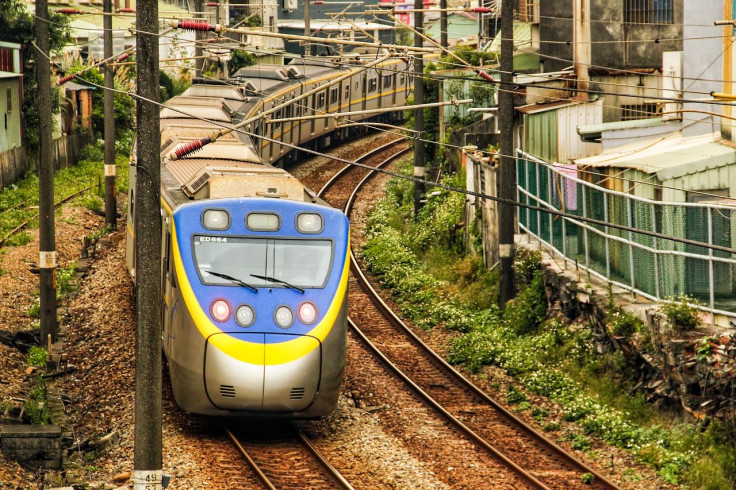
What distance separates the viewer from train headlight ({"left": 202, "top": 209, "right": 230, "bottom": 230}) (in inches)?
529

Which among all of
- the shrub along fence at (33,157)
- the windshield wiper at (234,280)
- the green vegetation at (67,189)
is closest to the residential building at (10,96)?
the shrub along fence at (33,157)

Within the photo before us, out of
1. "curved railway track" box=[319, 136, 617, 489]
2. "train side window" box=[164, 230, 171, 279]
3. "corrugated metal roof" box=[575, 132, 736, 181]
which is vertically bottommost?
"curved railway track" box=[319, 136, 617, 489]

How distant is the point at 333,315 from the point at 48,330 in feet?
24.7

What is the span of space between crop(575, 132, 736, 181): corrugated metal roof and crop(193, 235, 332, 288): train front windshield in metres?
6.40

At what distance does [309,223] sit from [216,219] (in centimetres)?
113

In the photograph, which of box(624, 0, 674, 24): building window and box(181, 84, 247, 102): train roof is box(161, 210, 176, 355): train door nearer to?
box(181, 84, 247, 102): train roof

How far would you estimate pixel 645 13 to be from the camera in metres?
26.4

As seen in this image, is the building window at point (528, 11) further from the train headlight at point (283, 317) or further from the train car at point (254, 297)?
the train headlight at point (283, 317)

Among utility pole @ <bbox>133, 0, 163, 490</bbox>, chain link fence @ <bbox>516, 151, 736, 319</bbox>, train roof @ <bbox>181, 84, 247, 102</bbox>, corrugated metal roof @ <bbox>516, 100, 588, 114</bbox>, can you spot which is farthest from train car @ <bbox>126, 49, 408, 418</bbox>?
train roof @ <bbox>181, 84, 247, 102</bbox>

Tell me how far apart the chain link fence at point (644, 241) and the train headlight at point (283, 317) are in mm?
3489

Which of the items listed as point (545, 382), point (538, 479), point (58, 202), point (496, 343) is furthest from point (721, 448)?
point (58, 202)

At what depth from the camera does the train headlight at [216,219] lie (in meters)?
13.4

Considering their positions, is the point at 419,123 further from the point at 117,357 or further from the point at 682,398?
the point at 682,398

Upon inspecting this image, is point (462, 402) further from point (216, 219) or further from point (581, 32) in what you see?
point (581, 32)
